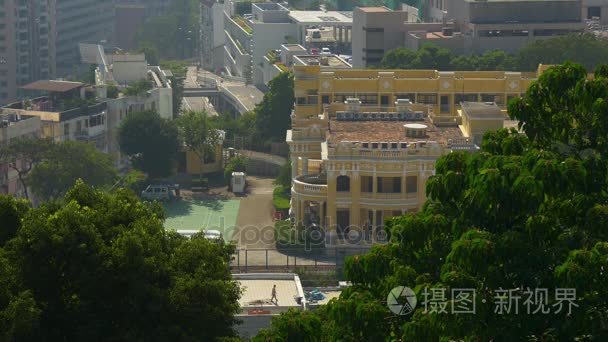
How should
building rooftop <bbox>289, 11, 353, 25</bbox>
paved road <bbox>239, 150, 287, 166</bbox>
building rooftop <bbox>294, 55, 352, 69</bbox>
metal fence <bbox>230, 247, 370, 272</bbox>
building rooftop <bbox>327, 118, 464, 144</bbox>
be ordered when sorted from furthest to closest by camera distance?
building rooftop <bbox>289, 11, 353, 25</bbox> < building rooftop <bbox>294, 55, 352, 69</bbox> < paved road <bbox>239, 150, 287, 166</bbox> < building rooftop <bbox>327, 118, 464, 144</bbox> < metal fence <bbox>230, 247, 370, 272</bbox>

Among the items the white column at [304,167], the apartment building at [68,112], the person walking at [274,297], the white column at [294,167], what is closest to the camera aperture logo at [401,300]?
the person walking at [274,297]

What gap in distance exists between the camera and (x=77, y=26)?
170 m

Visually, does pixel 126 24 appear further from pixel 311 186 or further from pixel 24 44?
pixel 311 186

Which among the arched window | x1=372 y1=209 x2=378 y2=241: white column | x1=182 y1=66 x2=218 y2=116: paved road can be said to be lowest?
x1=372 y1=209 x2=378 y2=241: white column

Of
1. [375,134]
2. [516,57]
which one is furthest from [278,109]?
[375,134]

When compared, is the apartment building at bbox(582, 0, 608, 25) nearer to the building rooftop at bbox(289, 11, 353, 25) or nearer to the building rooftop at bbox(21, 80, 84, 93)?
the building rooftop at bbox(289, 11, 353, 25)

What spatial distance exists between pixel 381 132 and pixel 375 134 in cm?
58

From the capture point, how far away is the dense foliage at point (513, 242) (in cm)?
2859

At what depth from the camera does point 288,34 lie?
13538cm

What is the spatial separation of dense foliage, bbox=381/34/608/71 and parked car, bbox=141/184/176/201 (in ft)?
63.8

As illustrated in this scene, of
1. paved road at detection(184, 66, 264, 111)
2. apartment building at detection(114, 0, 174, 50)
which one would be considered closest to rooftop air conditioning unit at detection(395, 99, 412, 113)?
paved road at detection(184, 66, 264, 111)

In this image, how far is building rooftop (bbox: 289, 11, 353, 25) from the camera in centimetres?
13412

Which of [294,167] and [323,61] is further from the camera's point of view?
[323,61]

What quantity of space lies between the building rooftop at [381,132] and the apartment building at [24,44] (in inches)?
2460
